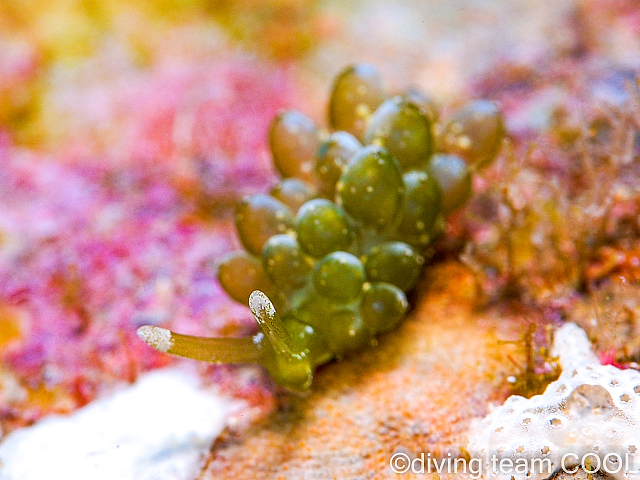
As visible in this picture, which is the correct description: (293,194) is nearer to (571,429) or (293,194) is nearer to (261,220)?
(261,220)

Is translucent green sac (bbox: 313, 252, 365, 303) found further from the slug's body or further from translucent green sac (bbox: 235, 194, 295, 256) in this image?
translucent green sac (bbox: 235, 194, 295, 256)

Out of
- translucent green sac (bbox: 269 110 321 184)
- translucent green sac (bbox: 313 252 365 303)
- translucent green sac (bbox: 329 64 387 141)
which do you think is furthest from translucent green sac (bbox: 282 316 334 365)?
translucent green sac (bbox: 329 64 387 141)

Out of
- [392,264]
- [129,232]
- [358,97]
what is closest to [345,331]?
[392,264]

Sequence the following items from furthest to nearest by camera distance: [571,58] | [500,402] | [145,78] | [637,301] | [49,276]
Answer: [145,78] → [571,58] → [49,276] → [637,301] → [500,402]

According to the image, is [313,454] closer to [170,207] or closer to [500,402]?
[500,402]

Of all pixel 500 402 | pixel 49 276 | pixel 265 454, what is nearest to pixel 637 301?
pixel 500 402
